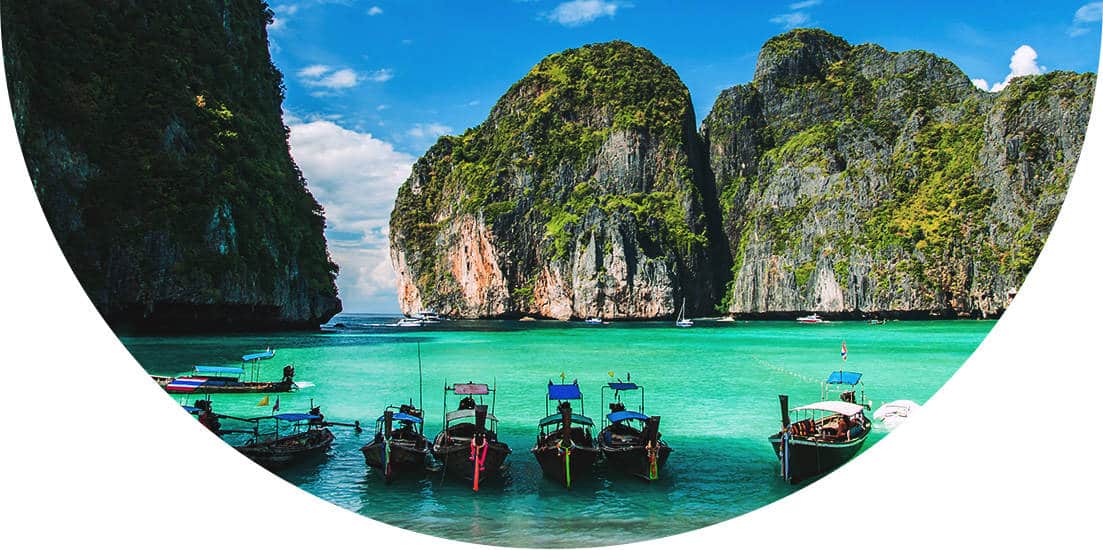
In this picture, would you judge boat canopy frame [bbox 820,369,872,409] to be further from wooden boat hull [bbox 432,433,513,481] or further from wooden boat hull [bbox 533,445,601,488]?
wooden boat hull [bbox 432,433,513,481]

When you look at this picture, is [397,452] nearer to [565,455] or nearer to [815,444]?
[565,455]

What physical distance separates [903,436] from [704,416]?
20.0 ft

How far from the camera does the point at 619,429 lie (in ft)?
27.6

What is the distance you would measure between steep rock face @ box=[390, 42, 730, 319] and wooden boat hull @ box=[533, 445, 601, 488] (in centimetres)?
4515

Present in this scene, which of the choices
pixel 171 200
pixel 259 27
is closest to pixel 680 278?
pixel 259 27

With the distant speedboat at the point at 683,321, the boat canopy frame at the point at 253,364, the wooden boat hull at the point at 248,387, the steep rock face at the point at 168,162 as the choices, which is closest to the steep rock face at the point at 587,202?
the distant speedboat at the point at 683,321

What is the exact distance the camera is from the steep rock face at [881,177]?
18344 mm

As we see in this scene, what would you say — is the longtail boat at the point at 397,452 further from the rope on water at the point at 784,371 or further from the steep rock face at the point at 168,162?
the rope on water at the point at 784,371

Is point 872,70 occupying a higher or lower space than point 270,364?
higher

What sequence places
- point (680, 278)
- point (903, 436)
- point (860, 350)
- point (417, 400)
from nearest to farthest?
point (903, 436) < point (417, 400) < point (860, 350) < point (680, 278)

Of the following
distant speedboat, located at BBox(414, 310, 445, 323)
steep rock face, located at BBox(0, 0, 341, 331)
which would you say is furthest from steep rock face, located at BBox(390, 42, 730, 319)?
steep rock face, located at BBox(0, 0, 341, 331)

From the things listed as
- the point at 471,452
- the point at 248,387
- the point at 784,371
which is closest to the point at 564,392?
the point at 471,452

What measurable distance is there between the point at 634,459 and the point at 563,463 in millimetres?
892

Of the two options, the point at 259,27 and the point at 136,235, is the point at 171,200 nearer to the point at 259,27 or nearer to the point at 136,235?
the point at 136,235
